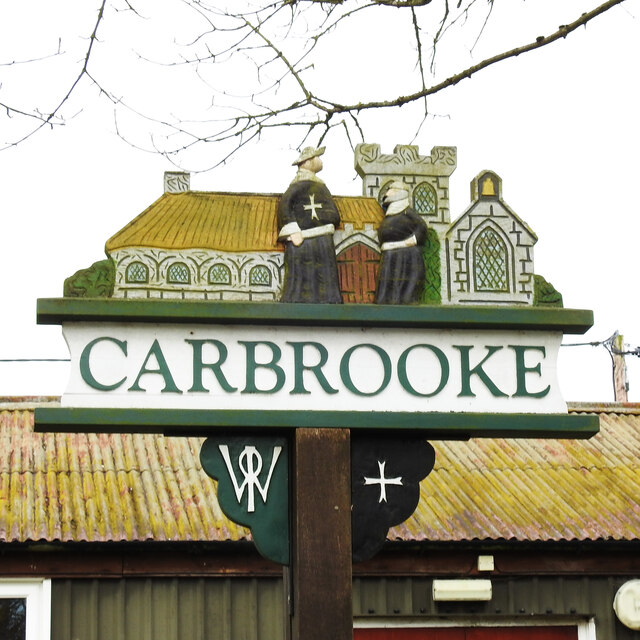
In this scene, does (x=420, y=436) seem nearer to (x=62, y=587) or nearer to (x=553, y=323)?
(x=553, y=323)

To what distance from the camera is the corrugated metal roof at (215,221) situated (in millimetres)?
5840

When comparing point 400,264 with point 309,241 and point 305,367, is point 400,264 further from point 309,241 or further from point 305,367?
point 305,367

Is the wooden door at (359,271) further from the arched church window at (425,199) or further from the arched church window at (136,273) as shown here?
the arched church window at (136,273)

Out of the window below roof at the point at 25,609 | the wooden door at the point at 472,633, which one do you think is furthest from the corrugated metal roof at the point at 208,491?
the wooden door at the point at 472,633

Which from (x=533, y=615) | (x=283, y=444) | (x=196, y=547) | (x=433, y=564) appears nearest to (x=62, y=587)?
(x=196, y=547)

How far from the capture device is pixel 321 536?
5.57 metres

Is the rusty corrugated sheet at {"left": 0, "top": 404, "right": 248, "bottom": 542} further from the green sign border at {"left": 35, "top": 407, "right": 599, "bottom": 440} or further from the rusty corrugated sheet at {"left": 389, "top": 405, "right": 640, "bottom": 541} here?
the green sign border at {"left": 35, "top": 407, "right": 599, "bottom": 440}

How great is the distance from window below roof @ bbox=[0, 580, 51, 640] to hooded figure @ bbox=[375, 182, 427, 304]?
5.57 meters

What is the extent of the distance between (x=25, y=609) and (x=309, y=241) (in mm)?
5671

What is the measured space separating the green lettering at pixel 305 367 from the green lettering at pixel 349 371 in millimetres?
71

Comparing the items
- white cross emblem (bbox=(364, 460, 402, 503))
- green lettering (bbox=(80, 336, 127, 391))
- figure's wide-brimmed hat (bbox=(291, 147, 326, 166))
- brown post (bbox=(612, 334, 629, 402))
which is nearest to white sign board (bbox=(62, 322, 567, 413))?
green lettering (bbox=(80, 336, 127, 391))

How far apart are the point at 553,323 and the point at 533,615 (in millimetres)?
5703

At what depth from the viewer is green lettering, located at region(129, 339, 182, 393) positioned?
18.4 ft

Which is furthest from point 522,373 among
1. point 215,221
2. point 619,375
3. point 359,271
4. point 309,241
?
point 619,375
